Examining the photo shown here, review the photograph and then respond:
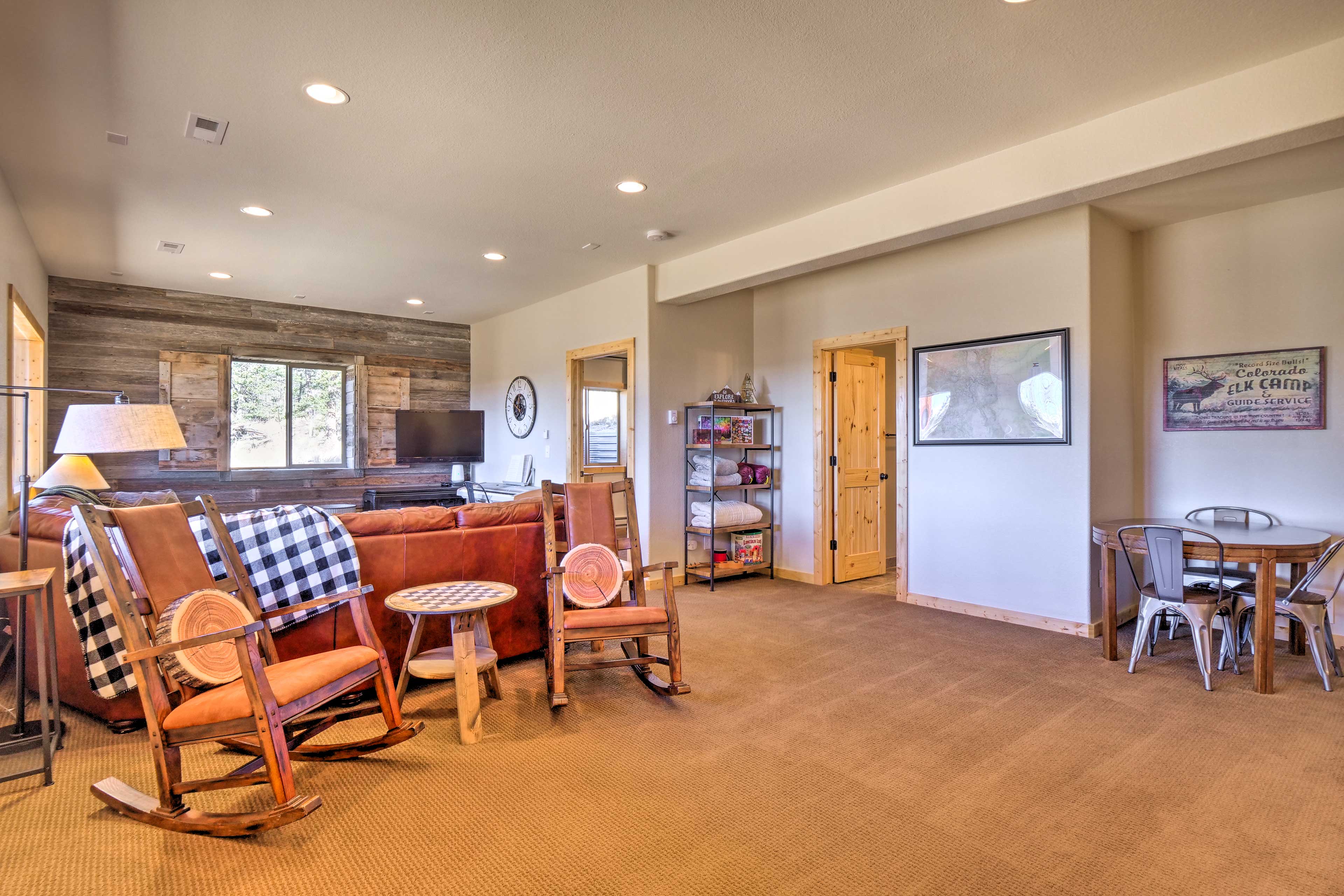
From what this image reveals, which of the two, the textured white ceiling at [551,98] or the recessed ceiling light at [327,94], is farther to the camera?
the recessed ceiling light at [327,94]

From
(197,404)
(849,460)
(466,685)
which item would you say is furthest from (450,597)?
(197,404)

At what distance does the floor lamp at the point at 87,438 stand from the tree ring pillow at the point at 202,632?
0.86m

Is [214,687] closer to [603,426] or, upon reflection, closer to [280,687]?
[280,687]

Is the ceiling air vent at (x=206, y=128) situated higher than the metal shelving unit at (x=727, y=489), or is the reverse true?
the ceiling air vent at (x=206, y=128)

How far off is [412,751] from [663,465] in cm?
339

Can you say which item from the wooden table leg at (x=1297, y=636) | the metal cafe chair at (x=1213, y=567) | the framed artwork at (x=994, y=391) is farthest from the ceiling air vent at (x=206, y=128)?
the wooden table leg at (x=1297, y=636)

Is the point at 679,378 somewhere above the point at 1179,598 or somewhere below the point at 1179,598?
above

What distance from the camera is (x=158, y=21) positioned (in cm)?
240

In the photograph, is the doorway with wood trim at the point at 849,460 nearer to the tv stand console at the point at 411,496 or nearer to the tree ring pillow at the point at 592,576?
the tree ring pillow at the point at 592,576

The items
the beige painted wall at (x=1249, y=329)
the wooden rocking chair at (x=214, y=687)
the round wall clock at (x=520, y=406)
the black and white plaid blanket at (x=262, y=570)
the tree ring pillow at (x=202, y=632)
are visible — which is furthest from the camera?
the round wall clock at (x=520, y=406)

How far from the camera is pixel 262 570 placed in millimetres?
2941

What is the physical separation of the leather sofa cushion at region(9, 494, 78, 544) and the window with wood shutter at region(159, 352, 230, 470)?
9.66 feet

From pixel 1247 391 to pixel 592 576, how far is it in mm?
4078

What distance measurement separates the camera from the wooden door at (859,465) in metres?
5.84
